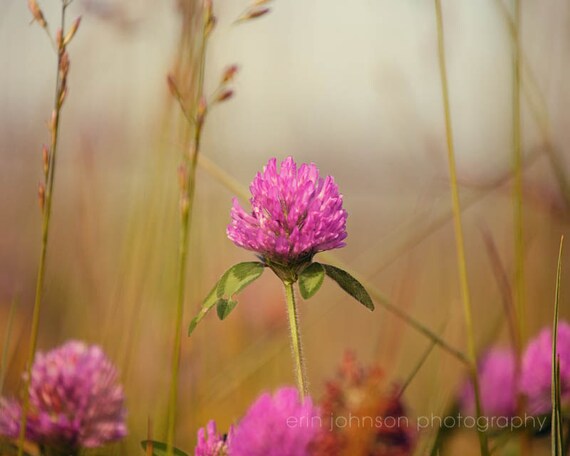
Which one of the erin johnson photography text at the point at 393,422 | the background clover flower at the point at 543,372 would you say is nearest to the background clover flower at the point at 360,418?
the erin johnson photography text at the point at 393,422

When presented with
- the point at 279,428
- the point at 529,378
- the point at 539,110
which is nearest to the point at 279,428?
the point at 279,428

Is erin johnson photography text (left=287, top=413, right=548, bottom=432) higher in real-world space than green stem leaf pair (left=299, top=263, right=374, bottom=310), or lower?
lower

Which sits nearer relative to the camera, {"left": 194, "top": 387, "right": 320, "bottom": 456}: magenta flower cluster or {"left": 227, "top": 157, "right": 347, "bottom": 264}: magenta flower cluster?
{"left": 194, "top": 387, "right": 320, "bottom": 456}: magenta flower cluster

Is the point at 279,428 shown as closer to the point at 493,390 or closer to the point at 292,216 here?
the point at 292,216

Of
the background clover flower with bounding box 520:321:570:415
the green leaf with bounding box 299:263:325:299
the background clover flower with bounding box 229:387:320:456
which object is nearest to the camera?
the background clover flower with bounding box 229:387:320:456

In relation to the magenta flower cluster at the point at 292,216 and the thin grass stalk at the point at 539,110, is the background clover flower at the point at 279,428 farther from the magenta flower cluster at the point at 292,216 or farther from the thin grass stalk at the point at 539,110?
the thin grass stalk at the point at 539,110

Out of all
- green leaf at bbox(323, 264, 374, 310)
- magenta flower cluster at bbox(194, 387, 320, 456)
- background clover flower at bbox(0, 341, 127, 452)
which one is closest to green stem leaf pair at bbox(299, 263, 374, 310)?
green leaf at bbox(323, 264, 374, 310)

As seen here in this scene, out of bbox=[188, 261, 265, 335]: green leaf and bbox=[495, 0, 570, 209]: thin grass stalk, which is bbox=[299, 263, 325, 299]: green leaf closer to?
bbox=[188, 261, 265, 335]: green leaf

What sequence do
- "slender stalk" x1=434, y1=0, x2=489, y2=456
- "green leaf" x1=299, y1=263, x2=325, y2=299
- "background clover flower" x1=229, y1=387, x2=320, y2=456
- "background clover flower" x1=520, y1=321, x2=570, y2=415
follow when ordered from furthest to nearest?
"background clover flower" x1=520, y1=321, x2=570, y2=415 → "slender stalk" x1=434, y1=0, x2=489, y2=456 → "green leaf" x1=299, y1=263, x2=325, y2=299 → "background clover flower" x1=229, y1=387, x2=320, y2=456
